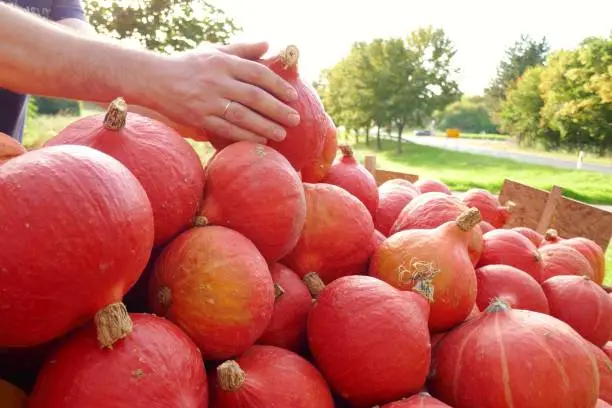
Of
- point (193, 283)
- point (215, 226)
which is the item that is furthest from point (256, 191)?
point (193, 283)


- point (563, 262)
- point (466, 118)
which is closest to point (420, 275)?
point (563, 262)

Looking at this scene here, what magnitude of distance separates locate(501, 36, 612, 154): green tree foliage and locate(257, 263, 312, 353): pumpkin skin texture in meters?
28.3

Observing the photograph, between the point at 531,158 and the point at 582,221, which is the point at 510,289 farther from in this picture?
the point at 531,158

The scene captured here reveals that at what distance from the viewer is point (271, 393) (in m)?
1.04

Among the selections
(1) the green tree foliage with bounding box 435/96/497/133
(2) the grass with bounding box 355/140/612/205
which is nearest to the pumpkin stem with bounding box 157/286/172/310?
(2) the grass with bounding box 355/140/612/205

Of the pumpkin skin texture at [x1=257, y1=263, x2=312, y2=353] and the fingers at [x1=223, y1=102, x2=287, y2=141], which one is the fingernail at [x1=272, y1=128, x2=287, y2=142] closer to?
the fingers at [x1=223, y1=102, x2=287, y2=141]

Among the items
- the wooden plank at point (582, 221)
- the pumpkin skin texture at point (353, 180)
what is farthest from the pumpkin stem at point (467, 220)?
the wooden plank at point (582, 221)

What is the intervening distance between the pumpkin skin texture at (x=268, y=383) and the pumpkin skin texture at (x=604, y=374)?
3.26 feet

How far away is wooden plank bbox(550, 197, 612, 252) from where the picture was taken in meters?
3.37

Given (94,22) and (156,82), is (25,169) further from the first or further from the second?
(94,22)

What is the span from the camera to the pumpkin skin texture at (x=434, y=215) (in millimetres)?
1638

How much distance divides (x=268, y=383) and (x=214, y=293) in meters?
0.22

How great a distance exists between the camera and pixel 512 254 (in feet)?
6.13

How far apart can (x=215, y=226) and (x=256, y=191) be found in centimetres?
13
